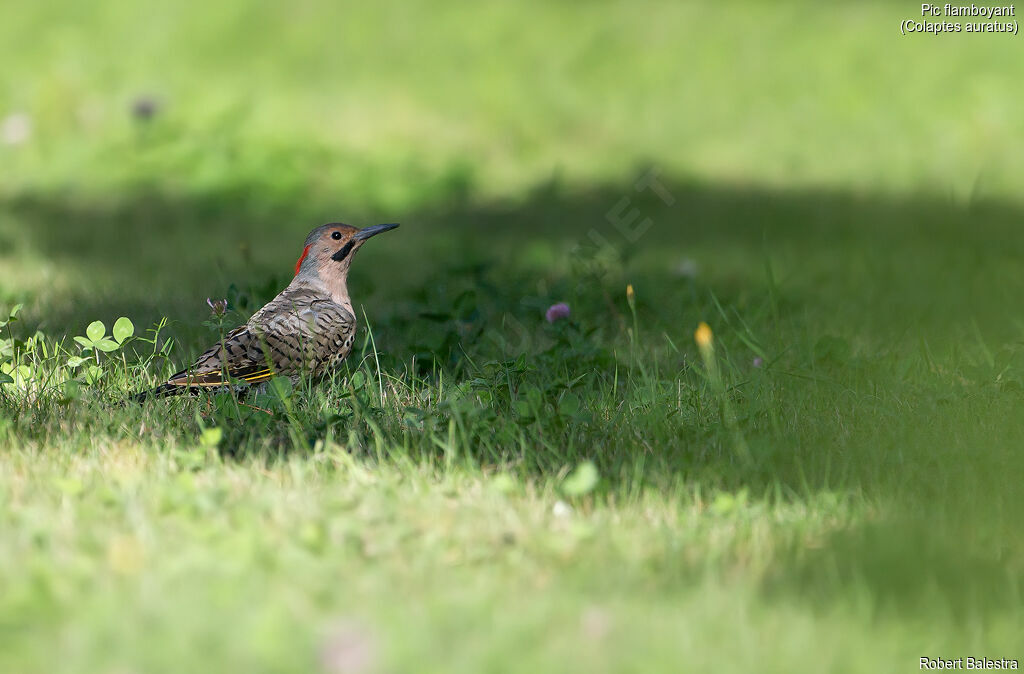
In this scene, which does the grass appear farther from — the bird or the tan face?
the tan face

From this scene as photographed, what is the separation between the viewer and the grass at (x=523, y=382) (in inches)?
99.3

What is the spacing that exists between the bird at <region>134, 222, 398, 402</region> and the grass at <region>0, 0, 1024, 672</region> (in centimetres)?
13

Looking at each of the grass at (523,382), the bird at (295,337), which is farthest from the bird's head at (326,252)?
the grass at (523,382)

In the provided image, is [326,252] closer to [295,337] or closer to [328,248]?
[328,248]

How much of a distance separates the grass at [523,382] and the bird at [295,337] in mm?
128

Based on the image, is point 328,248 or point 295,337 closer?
point 295,337

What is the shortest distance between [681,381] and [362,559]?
1.83m

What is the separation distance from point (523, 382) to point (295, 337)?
2.74ft

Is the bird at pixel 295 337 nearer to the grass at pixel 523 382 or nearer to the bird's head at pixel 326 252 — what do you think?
the bird's head at pixel 326 252

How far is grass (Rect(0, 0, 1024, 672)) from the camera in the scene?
99.3 inches

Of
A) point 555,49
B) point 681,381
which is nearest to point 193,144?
point 555,49

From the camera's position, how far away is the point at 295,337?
163 inches

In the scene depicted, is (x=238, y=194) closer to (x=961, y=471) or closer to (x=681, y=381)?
(x=681, y=381)

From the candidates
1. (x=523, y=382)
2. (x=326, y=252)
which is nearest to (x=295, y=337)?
(x=326, y=252)
